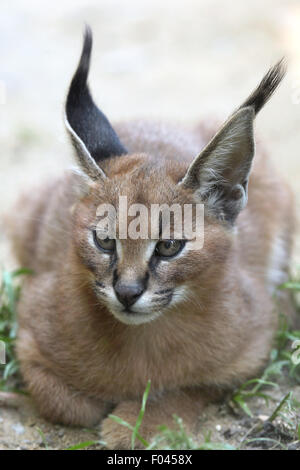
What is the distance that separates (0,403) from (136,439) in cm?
113

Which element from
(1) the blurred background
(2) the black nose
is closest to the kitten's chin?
(2) the black nose

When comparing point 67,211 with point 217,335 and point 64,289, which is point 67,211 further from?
point 217,335

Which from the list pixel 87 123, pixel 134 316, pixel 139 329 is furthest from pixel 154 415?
pixel 87 123

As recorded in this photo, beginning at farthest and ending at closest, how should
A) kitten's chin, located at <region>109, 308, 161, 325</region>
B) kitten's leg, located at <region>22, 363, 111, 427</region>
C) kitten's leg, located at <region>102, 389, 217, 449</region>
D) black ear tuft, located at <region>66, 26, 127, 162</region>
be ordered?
kitten's leg, located at <region>22, 363, 111, 427</region>, kitten's leg, located at <region>102, 389, 217, 449</region>, black ear tuft, located at <region>66, 26, 127, 162</region>, kitten's chin, located at <region>109, 308, 161, 325</region>

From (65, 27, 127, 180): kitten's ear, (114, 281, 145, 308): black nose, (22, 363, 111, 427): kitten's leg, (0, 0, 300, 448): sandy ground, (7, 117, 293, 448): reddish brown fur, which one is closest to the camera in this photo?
(114, 281, 145, 308): black nose

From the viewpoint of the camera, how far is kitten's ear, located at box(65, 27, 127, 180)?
16.6ft

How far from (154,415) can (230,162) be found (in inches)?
72.1

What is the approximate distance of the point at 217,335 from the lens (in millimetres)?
5414

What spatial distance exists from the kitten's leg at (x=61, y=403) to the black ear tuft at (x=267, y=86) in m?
2.40

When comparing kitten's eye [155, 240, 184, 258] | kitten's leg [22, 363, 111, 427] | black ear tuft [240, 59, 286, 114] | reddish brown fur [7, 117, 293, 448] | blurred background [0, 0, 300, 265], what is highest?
blurred background [0, 0, 300, 265]

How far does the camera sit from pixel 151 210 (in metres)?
4.62

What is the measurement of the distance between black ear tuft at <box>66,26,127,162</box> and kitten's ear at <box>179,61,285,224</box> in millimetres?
752

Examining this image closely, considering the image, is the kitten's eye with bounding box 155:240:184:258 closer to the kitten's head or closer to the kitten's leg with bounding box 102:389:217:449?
the kitten's head

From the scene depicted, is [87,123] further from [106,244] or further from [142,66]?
[142,66]
